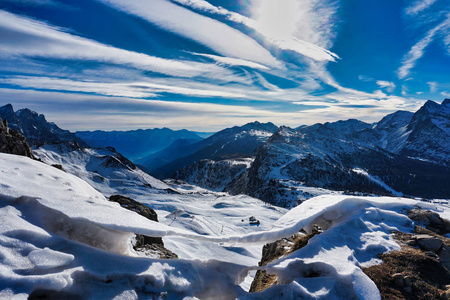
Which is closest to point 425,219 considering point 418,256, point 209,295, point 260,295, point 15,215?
point 418,256

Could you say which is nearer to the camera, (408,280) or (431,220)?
(408,280)

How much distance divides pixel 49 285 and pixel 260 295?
532 cm

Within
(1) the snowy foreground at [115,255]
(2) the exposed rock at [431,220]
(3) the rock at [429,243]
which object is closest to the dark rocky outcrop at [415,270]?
(3) the rock at [429,243]

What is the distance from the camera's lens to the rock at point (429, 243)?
24.9ft

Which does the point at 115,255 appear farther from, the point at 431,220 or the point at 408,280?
the point at 431,220

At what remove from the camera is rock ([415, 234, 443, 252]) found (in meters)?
7.59

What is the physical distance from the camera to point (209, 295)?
255 inches

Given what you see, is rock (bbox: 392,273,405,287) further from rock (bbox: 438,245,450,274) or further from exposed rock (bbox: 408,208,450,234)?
exposed rock (bbox: 408,208,450,234)

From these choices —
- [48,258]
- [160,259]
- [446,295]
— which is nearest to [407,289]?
[446,295]

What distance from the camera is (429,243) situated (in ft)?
25.3

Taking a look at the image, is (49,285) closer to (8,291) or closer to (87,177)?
(8,291)

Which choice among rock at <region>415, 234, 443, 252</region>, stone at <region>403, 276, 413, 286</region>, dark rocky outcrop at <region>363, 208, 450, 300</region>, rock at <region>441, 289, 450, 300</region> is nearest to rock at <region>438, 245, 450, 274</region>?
dark rocky outcrop at <region>363, 208, 450, 300</region>

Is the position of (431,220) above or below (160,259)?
above

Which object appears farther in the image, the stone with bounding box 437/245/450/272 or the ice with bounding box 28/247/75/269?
the stone with bounding box 437/245/450/272
